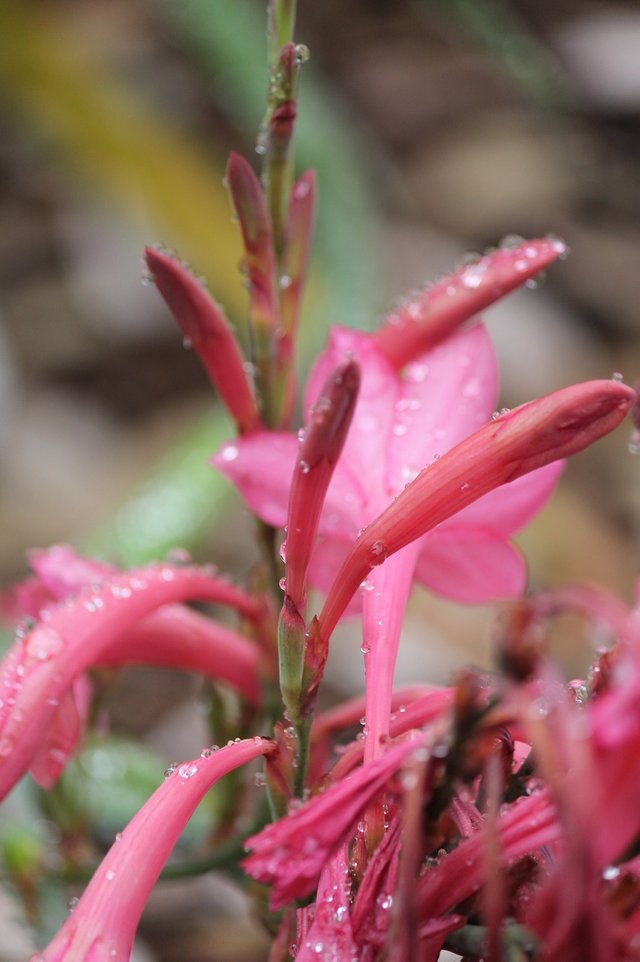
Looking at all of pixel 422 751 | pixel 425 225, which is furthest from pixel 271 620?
pixel 425 225

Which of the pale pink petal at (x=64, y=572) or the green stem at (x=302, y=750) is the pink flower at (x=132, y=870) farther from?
the pale pink petal at (x=64, y=572)

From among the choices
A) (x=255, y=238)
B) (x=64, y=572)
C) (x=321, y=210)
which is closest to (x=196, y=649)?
(x=64, y=572)

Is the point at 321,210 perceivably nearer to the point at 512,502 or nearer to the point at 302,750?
the point at 512,502

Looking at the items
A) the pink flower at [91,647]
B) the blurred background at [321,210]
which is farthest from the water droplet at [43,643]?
the blurred background at [321,210]

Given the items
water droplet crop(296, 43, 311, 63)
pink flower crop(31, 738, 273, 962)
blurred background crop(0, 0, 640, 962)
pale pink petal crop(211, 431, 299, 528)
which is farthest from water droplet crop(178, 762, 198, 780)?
blurred background crop(0, 0, 640, 962)

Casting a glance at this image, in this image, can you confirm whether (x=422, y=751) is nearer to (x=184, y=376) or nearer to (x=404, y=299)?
(x=404, y=299)

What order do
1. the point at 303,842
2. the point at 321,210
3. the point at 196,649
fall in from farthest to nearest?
the point at 321,210, the point at 196,649, the point at 303,842
